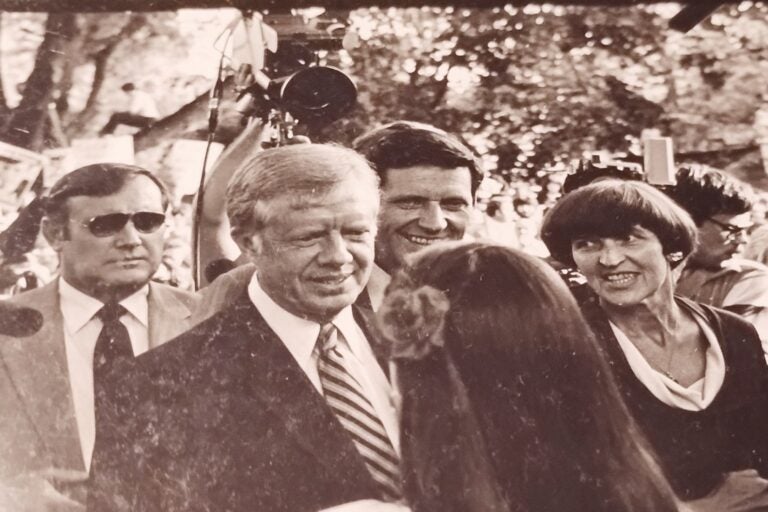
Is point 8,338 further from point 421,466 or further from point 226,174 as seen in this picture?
point 421,466

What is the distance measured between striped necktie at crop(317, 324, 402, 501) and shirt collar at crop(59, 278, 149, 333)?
2.31 feet

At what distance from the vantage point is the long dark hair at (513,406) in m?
3.69

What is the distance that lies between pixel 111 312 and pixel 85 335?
0.13 metres

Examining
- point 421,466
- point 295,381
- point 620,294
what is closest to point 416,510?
point 421,466

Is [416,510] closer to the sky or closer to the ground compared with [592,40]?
closer to the ground

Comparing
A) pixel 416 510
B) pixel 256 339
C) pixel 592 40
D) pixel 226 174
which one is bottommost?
pixel 416 510

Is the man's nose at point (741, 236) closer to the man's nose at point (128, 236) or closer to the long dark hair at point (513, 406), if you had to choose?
the long dark hair at point (513, 406)

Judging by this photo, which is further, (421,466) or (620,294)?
(620,294)

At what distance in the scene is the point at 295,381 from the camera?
144 inches

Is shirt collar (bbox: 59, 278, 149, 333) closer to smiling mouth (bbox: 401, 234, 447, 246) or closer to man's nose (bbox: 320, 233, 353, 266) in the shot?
man's nose (bbox: 320, 233, 353, 266)

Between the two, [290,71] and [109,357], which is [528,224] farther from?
[109,357]

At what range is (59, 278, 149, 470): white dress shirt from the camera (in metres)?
3.67

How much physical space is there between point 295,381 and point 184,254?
68 cm

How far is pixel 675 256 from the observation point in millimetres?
4008
